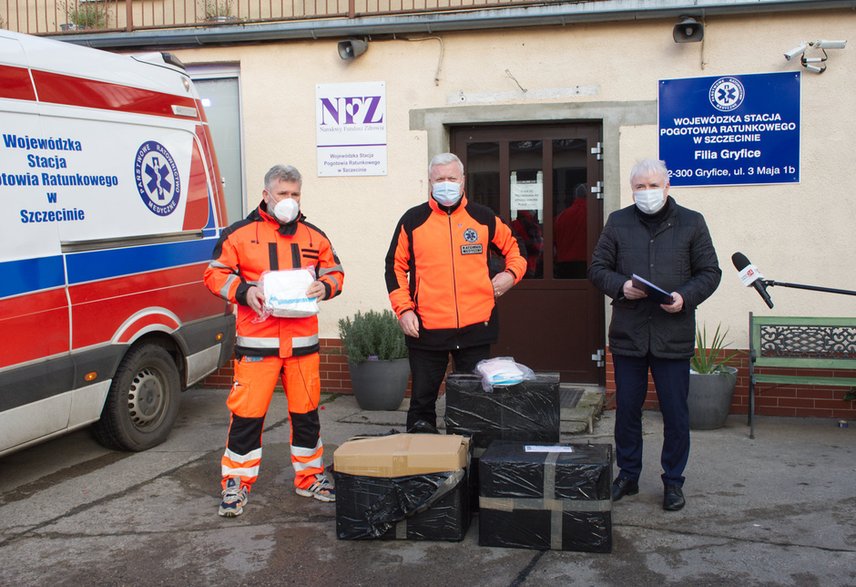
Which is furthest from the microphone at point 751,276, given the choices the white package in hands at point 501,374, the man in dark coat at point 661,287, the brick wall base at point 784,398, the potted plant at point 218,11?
the potted plant at point 218,11

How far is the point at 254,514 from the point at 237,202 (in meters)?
4.15

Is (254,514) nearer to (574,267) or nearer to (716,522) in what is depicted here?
(716,522)

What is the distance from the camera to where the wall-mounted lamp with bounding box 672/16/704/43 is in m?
6.94

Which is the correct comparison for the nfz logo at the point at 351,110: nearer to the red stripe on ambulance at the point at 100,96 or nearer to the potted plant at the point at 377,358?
the red stripe on ambulance at the point at 100,96

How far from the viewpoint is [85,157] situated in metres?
5.64

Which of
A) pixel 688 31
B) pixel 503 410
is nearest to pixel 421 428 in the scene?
pixel 503 410

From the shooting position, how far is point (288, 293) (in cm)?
473

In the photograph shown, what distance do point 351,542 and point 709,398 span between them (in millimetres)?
3322

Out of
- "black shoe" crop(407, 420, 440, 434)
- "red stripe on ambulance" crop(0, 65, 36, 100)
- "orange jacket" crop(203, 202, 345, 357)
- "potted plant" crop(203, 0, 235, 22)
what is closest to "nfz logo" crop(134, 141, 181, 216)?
"red stripe on ambulance" crop(0, 65, 36, 100)

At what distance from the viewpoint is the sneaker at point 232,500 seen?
4.88 meters

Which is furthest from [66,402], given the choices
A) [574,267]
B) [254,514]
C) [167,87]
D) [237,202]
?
[574,267]

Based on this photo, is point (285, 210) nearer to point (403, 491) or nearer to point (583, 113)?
point (403, 491)

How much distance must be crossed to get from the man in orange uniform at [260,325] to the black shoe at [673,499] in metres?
1.99

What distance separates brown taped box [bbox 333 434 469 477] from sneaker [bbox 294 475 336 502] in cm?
68
